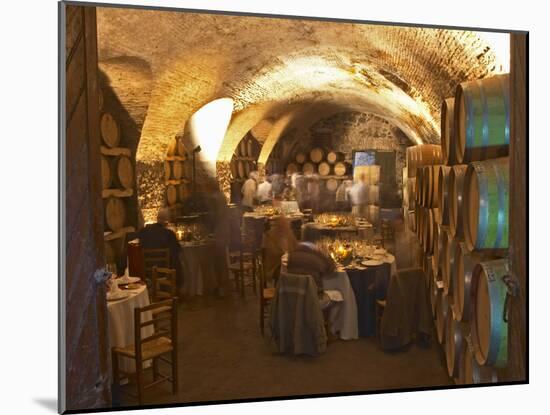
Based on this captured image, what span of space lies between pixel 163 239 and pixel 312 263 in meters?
1.03

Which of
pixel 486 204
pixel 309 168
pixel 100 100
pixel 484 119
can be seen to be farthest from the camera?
pixel 309 168

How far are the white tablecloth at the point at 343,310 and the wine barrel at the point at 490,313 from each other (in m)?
0.78

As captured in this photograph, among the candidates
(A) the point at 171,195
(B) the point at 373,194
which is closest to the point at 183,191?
(A) the point at 171,195

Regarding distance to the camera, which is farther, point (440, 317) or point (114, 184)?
point (440, 317)

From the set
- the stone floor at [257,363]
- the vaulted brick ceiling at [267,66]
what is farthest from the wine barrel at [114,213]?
the stone floor at [257,363]

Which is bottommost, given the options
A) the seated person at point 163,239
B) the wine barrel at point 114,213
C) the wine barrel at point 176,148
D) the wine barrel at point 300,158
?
the seated person at point 163,239

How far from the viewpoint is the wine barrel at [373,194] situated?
144 inches

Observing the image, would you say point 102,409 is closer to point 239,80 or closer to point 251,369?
point 251,369

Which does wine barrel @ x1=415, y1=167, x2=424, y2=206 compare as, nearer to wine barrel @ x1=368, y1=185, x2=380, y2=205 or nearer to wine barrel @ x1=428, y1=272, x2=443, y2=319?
wine barrel @ x1=368, y1=185, x2=380, y2=205

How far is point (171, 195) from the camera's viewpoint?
3.38m

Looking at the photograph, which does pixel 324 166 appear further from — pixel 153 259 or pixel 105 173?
pixel 105 173

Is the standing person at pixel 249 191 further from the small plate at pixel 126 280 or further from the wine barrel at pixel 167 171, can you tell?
the small plate at pixel 126 280

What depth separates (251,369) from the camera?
3.58 metres

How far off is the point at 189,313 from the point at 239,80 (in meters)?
1.60
